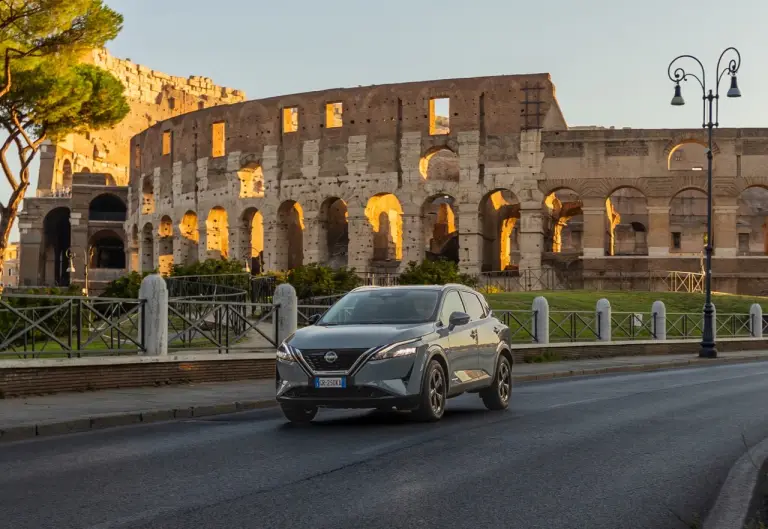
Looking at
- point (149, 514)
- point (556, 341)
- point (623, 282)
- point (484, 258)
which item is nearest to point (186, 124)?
point (484, 258)

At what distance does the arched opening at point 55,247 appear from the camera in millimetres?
81812

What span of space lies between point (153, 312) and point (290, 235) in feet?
158

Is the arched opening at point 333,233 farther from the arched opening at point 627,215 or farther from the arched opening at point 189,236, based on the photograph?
the arched opening at point 627,215

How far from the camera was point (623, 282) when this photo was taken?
5472 centimetres

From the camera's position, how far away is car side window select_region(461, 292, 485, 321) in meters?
14.2

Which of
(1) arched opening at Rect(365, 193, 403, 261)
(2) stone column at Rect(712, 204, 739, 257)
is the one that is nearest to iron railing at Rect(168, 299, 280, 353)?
(2) stone column at Rect(712, 204, 739, 257)

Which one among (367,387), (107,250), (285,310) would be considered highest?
(107,250)

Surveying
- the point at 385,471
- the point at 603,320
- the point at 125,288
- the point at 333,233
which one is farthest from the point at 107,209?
the point at 385,471

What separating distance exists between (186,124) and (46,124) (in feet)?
78.6

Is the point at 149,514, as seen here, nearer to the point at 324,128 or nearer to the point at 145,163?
the point at 324,128

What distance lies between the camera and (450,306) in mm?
13602

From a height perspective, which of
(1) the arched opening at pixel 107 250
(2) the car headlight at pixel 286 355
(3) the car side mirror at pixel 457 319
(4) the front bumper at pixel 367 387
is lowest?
(4) the front bumper at pixel 367 387

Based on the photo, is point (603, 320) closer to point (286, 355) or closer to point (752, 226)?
point (286, 355)

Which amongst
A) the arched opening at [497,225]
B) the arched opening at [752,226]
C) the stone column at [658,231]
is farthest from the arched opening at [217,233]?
the arched opening at [752,226]
